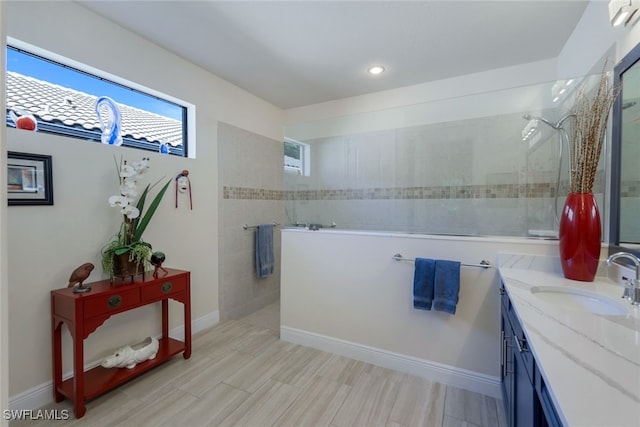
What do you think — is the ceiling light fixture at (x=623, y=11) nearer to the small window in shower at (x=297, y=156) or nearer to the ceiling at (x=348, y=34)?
the ceiling at (x=348, y=34)

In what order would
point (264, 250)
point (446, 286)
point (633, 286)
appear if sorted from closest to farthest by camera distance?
point (633, 286) → point (446, 286) → point (264, 250)

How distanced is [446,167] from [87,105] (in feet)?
9.16

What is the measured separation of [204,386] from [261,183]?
86.7 inches

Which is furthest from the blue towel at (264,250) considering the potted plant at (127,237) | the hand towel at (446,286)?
the hand towel at (446,286)

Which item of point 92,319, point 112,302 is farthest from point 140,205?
point 92,319

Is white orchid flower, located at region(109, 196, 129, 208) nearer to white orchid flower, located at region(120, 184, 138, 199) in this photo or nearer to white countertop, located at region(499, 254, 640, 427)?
white orchid flower, located at region(120, 184, 138, 199)

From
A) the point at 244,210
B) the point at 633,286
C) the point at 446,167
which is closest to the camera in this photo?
the point at 633,286

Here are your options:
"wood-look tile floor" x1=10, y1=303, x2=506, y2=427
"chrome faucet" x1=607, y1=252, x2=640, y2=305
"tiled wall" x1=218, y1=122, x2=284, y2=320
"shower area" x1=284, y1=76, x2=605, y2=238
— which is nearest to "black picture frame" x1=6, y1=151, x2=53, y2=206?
"wood-look tile floor" x1=10, y1=303, x2=506, y2=427

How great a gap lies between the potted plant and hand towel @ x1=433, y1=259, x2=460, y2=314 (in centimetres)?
202

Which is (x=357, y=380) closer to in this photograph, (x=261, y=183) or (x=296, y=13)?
(x=261, y=183)

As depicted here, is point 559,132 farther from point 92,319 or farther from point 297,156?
point 92,319

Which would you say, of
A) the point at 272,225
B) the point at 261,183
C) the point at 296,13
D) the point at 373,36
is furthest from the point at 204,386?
the point at 373,36

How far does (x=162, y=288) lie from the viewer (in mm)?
2086

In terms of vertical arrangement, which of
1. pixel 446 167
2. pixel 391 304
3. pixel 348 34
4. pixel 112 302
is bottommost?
pixel 391 304
